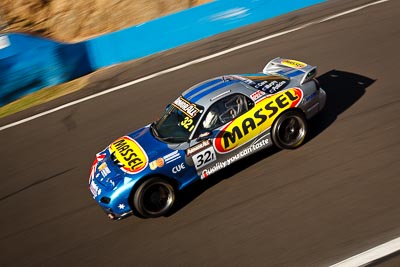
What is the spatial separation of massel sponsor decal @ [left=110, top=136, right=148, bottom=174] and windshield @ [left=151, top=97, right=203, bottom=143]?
0.44 m

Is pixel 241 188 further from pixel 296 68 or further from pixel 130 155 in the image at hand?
pixel 296 68

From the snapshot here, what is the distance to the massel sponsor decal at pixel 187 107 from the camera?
25.5 ft

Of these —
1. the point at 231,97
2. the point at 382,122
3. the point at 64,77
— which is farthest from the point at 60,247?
the point at 64,77

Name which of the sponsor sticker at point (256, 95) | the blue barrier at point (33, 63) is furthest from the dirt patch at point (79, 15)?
the sponsor sticker at point (256, 95)

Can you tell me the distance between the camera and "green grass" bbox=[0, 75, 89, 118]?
12.5 m

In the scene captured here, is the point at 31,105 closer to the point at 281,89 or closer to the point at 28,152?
the point at 28,152

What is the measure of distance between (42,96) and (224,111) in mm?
6789

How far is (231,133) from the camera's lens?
7.68m

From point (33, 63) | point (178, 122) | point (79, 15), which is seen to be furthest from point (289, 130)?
point (79, 15)

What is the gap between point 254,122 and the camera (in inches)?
308

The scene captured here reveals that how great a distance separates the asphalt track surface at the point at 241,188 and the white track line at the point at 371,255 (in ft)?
0.29

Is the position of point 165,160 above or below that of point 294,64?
below

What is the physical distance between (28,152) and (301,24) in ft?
25.9

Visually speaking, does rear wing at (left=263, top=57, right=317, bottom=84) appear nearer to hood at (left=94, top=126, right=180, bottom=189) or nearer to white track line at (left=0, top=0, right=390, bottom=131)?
hood at (left=94, top=126, right=180, bottom=189)
